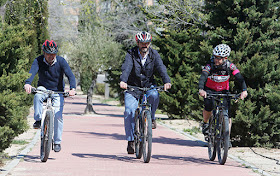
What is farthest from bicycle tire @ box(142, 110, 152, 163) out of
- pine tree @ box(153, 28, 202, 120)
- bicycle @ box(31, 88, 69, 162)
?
pine tree @ box(153, 28, 202, 120)

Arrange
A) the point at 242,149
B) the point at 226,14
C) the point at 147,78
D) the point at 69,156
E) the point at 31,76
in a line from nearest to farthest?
the point at 31,76 < the point at 147,78 < the point at 69,156 < the point at 242,149 < the point at 226,14

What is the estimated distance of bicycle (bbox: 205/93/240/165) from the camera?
8562 millimetres

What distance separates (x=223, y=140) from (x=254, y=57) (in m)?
3.41

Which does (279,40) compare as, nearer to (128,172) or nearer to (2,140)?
(128,172)

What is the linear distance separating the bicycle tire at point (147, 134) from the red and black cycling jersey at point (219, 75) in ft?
3.57

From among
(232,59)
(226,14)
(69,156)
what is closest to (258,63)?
(232,59)

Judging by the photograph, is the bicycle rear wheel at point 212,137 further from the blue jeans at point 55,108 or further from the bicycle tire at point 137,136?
the blue jeans at point 55,108

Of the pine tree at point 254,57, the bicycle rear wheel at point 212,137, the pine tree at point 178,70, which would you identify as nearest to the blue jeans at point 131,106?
the bicycle rear wheel at point 212,137

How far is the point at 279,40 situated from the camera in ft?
38.7

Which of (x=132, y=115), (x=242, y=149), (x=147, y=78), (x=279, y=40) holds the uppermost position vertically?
(x=279, y=40)

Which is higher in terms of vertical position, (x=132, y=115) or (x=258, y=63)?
(x=258, y=63)

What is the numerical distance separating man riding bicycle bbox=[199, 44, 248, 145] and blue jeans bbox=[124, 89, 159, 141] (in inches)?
30.4

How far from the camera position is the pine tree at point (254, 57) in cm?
1148

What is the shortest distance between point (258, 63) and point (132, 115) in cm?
372
